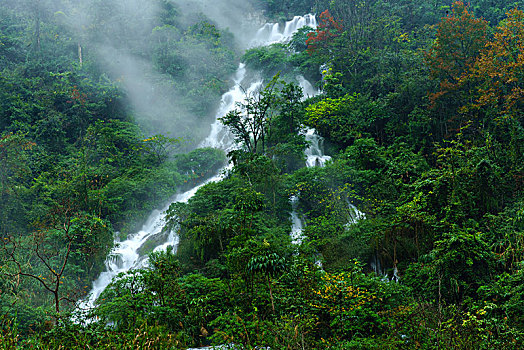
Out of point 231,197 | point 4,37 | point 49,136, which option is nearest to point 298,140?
point 231,197

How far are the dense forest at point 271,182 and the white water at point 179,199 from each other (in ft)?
1.59

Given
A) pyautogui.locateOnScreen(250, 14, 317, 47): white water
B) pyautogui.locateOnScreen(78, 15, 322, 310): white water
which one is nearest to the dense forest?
pyautogui.locateOnScreen(78, 15, 322, 310): white water

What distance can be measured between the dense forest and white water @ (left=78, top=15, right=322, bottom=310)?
485 mm

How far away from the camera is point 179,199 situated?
635 inches

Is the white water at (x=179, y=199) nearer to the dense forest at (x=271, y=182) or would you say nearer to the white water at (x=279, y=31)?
the white water at (x=279, y=31)

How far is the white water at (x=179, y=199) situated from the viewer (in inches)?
454

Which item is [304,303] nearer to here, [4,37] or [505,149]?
[505,149]

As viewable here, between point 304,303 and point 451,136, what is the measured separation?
10.3 m

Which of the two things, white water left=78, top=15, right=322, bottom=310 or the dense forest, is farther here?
white water left=78, top=15, right=322, bottom=310

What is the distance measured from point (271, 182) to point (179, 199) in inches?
268

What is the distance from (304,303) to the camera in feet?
16.9

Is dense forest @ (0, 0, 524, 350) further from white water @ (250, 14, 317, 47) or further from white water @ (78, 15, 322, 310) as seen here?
white water @ (250, 14, 317, 47)

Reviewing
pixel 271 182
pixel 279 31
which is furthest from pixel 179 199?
pixel 279 31

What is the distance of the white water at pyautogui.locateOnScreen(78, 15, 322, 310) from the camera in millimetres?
11539
